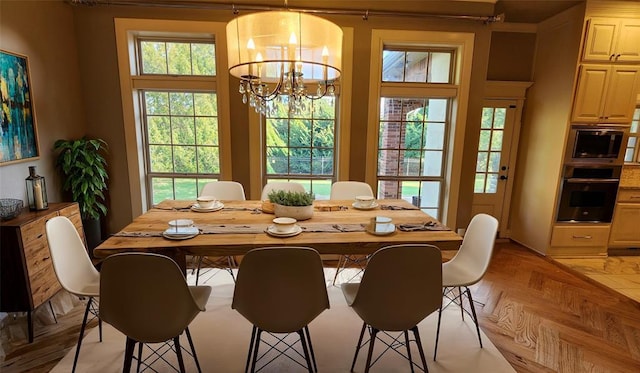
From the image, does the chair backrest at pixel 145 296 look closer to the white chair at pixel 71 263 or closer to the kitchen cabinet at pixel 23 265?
the white chair at pixel 71 263

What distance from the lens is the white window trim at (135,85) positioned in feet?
10.6

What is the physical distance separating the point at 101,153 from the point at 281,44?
2.72 m

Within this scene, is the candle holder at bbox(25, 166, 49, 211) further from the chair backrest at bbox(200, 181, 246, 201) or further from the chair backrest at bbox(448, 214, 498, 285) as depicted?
the chair backrest at bbox(448, 214, 498, 285)

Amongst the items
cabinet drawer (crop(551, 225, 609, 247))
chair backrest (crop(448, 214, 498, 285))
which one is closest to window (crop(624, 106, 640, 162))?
cabinet drawer (crop(551, 225, 609, 247))

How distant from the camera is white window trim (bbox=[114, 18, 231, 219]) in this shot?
324 centimetres

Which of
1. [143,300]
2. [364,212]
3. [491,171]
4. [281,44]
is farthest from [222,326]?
[491,171]

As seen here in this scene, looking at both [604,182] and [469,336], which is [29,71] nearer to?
[469,336]

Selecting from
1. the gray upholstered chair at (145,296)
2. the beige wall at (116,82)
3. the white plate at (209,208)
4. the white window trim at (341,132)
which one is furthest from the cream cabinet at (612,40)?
the gray upholstered chair at (145,296)

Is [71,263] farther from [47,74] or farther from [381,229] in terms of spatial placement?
[47,74]

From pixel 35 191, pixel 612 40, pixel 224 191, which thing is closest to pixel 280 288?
pixel 224 191

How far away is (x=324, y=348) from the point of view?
218 centimetres

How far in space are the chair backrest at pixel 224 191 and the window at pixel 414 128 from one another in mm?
1698

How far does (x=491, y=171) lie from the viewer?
4.39 metres

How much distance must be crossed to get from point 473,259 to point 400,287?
972 millimetres
